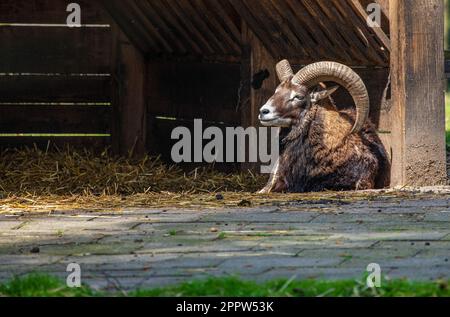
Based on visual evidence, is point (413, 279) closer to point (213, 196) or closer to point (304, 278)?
point (304, 278)

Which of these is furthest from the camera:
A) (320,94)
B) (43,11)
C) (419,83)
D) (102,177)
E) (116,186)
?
(43,11)

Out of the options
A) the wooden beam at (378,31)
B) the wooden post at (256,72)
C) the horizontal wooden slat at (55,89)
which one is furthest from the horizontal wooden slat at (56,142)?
the wooden beam at (378,31)

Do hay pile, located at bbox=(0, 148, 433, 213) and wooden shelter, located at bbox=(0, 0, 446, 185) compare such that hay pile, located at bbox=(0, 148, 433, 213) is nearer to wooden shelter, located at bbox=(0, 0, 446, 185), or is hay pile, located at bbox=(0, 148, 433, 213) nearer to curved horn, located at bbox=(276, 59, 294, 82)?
wooden shelter, located at bbox=(0, 0, 446, 185)

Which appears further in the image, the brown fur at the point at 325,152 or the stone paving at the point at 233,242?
the brown fur at the point at 325,152

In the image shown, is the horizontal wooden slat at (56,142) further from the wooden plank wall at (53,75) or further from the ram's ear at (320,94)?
the ram's ear at (320,94)

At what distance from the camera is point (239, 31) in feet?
40.5

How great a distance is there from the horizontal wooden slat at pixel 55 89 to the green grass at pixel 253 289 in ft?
Answer: 29.1

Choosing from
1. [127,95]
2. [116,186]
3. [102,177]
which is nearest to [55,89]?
[127,95]

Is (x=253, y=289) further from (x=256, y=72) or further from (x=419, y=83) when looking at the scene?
(x=256, y=72)

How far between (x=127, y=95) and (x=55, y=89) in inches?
33.5

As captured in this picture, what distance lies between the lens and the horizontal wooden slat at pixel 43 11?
14.3 metres

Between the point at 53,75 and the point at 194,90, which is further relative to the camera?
the point at 53,75

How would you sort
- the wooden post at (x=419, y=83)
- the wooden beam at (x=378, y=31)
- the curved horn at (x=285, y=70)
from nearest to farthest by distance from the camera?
the wooden post at (x=419, y=83)
the wooden beam at (x=378, y=31)
the curved horn at (x=285, y=70)

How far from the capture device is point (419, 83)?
34.9 feet
